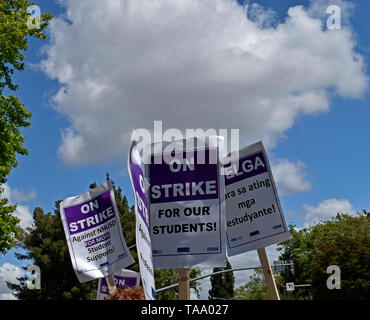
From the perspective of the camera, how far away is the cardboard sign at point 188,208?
5.85m

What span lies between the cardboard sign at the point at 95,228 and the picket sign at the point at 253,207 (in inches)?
95.6

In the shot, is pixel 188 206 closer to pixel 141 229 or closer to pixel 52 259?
pixel 141 229

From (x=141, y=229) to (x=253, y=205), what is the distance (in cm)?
336

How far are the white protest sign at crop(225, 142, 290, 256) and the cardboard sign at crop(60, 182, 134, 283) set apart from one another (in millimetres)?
2422

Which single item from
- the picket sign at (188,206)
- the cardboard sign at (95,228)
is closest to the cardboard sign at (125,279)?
the cardboard sign at (95,228)

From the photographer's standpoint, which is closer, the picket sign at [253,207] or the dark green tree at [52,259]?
the picket sign at [253,207]

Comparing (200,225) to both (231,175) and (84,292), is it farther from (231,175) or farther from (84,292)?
(84,292)

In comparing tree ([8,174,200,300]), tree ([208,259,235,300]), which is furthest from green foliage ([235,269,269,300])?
tree ([8,174,200,300])

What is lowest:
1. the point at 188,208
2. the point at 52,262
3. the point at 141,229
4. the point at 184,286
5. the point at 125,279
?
the point at 184,286

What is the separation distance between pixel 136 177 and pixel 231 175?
10.1ft

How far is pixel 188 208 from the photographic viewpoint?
5840 millimetres

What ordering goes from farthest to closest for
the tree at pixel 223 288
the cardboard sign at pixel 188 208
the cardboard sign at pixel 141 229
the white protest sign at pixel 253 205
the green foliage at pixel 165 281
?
the tree at pixel 223 288 < the green foliage at pixel 165 281 < the white protest sign at pixel 253 205 < the cardboard sign at pixel 188 208 < the cardboard sign at pixel 141 229

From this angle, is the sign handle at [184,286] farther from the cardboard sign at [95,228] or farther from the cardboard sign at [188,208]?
the cardboard sign at [95,228]

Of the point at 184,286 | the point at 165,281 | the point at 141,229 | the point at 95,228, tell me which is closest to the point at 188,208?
the point at 184,286
